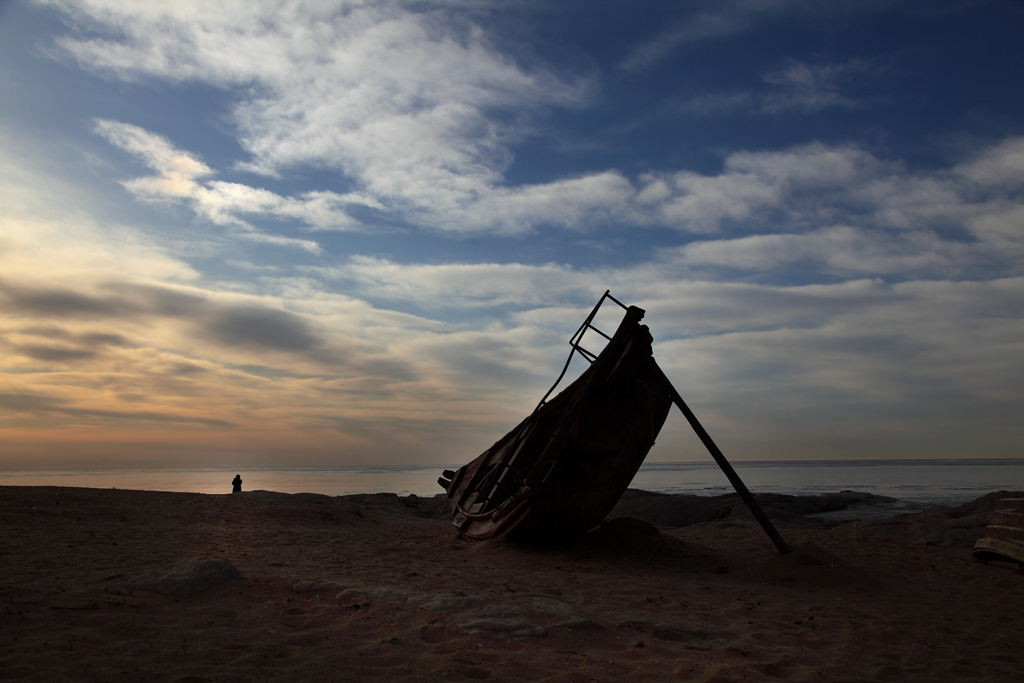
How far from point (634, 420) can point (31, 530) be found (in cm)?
961

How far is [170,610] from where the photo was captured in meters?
5.02

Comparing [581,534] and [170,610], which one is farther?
[581,534]

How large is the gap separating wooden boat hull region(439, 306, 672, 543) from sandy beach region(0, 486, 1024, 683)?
536 mm

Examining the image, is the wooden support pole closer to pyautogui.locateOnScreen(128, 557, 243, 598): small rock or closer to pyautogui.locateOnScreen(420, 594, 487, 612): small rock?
pyautogui.locateOnScreen(420, 594, 487, 612): small rock

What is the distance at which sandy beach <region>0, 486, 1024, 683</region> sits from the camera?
4.07m

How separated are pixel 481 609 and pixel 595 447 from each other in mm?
4613

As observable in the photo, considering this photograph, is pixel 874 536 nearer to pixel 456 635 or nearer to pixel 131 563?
pixel 456 635

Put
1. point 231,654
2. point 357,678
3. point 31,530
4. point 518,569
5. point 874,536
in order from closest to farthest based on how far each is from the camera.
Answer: point 357,678
point 231,654
point 518,569
point 31,530
point 874,536

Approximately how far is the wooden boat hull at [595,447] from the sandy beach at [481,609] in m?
0.54

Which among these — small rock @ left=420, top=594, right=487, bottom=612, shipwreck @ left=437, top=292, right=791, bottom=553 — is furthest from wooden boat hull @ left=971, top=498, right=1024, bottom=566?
small rock @ left=420, top=594, right=487, bottom=612

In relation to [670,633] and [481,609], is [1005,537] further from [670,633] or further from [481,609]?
[481,609]

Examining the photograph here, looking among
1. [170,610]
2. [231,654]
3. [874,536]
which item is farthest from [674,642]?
[874,536]

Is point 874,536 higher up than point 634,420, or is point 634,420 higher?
point 634,420

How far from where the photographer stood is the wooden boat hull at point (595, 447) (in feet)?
30.6
